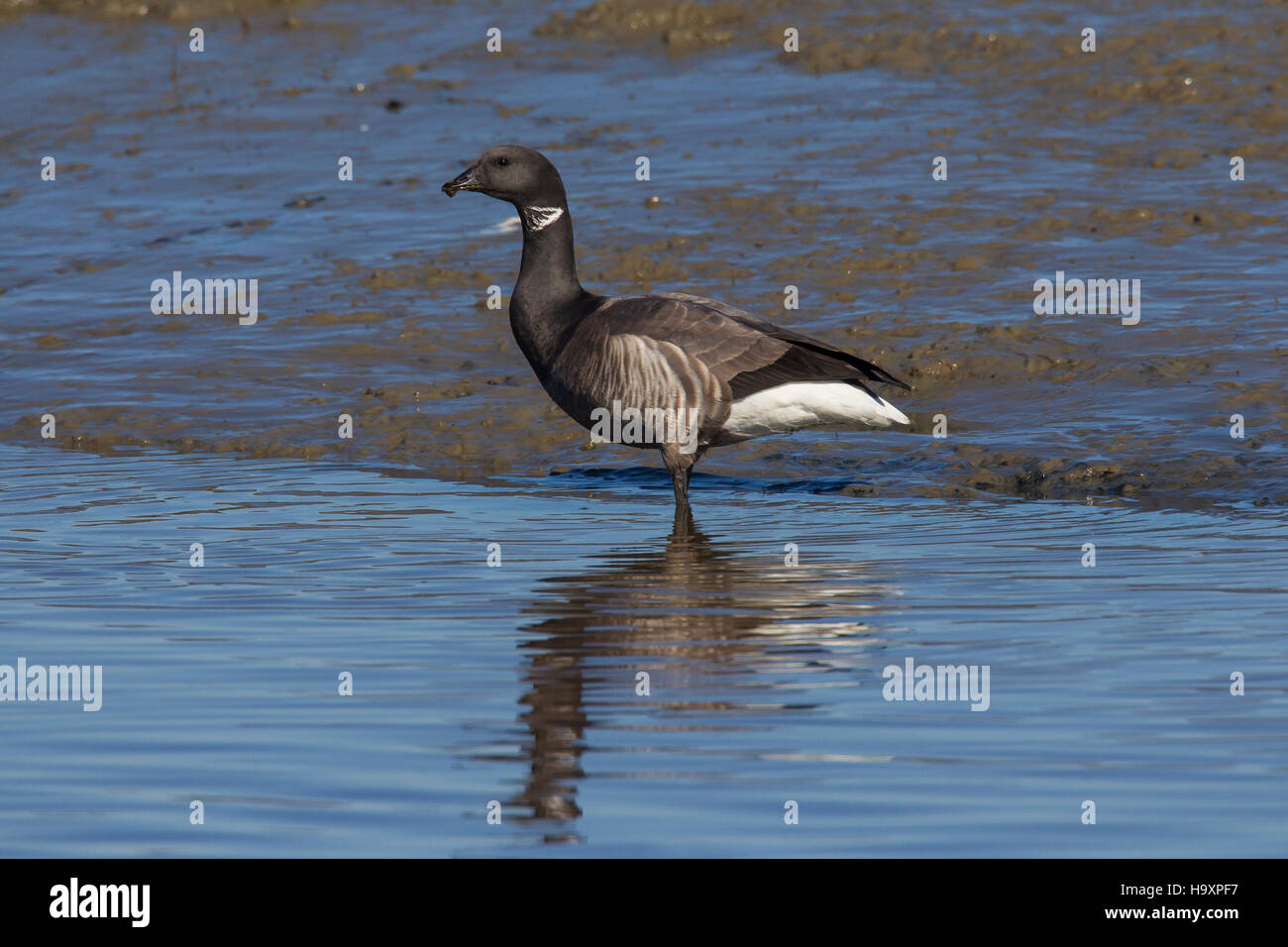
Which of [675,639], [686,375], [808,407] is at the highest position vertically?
[686,375]

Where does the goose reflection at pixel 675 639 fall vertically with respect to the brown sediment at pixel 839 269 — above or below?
below

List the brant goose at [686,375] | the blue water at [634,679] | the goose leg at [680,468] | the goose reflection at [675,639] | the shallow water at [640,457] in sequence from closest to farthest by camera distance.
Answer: the blue water at [634,679]
the shallow water at [640,457]
the goose reflection at [675,639]
the brant goose at [686,375]
the goose leg at [680,468]

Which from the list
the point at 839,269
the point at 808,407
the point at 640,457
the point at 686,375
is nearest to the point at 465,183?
the point at 686,375

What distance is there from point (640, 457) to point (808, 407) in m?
2.25

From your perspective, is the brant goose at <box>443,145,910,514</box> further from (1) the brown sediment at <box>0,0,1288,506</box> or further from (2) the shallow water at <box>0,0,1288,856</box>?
(1) the brown sediment at <box>0,0,1288,506</box>

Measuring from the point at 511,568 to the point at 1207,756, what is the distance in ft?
13.0

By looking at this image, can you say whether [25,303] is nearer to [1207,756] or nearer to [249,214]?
[249,214]

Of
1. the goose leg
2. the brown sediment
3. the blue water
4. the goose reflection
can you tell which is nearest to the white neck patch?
the goose leg

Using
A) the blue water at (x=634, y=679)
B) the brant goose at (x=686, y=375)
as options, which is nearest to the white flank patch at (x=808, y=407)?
the brant goose at (x=686, y=375)

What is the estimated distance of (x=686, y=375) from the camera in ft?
33.2

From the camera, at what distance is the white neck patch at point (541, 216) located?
10852 millimetres

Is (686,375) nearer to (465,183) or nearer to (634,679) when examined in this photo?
(465,183)

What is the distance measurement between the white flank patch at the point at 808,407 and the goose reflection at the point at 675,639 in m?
1.04

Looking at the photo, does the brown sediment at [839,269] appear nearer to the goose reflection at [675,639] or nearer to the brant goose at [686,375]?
the brant goose at [686,375]
